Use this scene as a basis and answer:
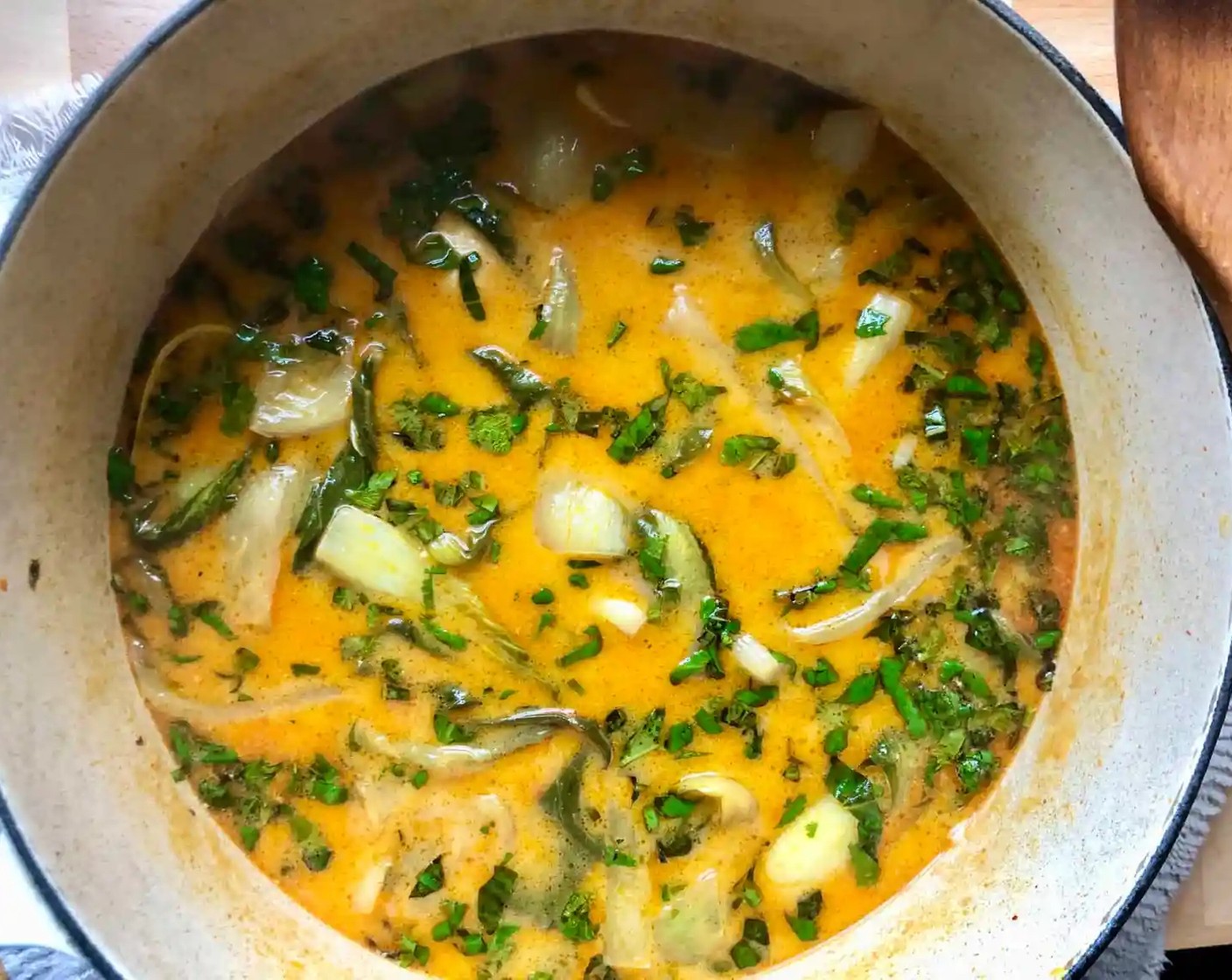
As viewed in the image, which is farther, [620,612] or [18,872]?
[620,612]

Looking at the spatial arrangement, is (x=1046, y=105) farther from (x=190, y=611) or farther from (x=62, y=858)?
(x=62, y=858)

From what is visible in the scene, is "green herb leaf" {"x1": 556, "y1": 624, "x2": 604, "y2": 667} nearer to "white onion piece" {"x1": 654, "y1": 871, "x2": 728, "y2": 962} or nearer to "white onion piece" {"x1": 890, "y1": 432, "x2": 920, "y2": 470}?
"white onion piece" {"x1": 654, "y1": 871, "x2": 728, "y2": 962}

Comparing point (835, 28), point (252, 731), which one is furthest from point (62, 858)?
point (835, 28)

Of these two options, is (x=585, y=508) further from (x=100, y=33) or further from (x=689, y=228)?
(x=100, y=33)

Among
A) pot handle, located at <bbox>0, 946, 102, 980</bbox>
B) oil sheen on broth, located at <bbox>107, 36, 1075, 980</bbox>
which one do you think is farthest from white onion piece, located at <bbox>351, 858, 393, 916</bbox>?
pot handle, located at <bbox>0, 946, 102, 980</bbox>

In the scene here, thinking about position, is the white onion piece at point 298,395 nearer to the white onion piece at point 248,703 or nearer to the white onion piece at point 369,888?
the white onion piece at point 248,703

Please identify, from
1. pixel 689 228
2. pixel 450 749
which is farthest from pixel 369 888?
pixel 689 228
